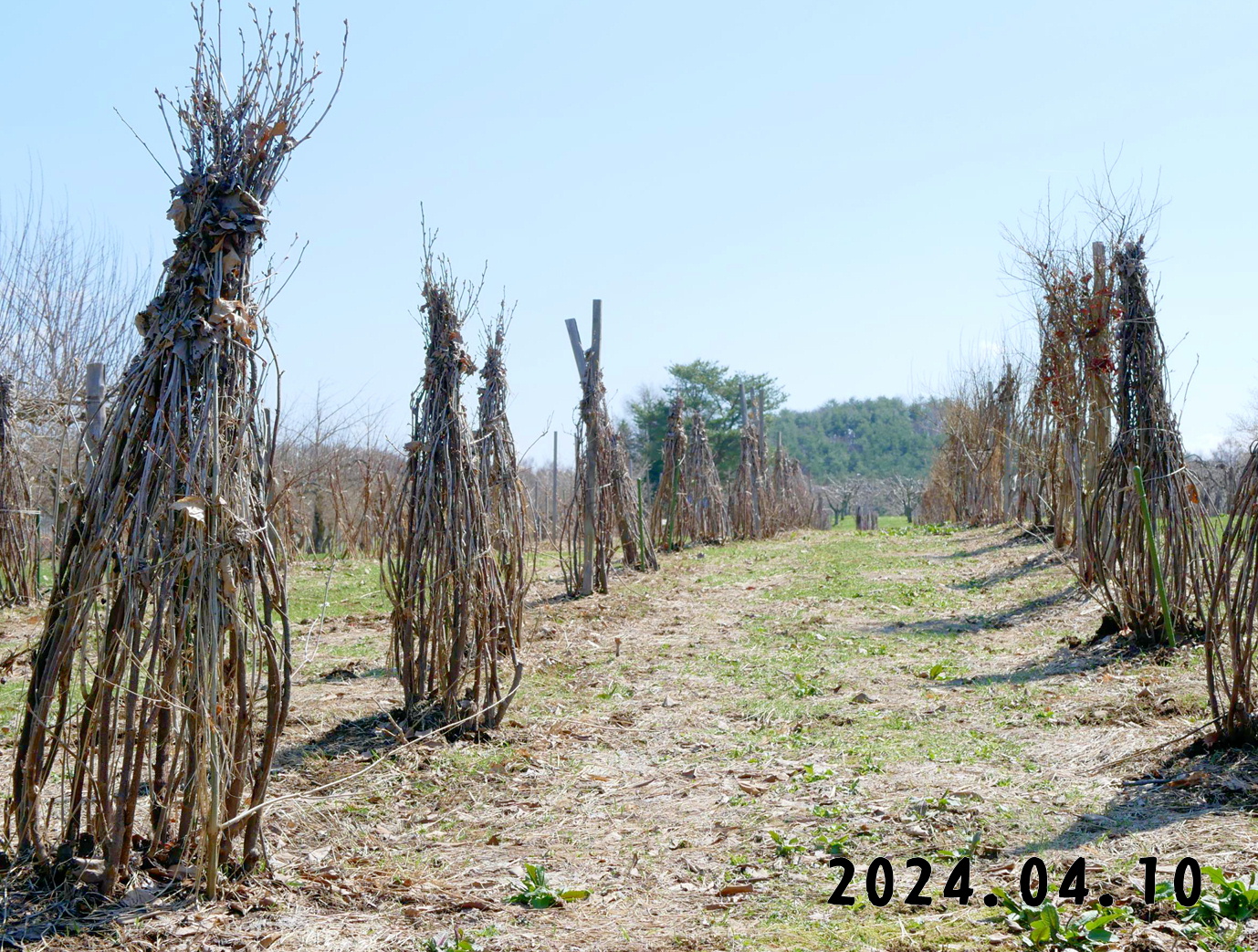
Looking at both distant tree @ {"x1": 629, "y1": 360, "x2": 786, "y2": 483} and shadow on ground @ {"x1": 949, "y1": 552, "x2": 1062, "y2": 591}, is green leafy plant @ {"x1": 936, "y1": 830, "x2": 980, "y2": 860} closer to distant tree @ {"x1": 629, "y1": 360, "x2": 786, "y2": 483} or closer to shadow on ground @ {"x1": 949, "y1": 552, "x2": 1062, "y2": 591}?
shadow on ground @ {"x1": 949, "y1": 552, "x2": 1062, "y2": 591}

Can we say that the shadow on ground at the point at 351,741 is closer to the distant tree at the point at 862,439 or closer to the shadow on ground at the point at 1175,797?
the shadow on ground at the point at 1175,797

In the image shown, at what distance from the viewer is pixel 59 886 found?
8.77 feet

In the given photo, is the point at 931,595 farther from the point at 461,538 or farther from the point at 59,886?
the point at 59,886

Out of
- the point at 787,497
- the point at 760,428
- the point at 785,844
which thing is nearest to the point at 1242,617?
the point at 785,844

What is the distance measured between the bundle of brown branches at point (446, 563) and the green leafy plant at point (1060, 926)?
2.68m

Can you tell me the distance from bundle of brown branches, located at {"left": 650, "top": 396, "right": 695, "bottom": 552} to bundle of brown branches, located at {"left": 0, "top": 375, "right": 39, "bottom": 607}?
8127 mm

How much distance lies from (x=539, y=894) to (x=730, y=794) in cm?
119

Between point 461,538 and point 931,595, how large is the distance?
236 inches

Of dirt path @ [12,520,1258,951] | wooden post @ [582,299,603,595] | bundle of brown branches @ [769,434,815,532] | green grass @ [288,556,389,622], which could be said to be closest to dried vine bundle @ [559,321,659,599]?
wooden post @ [582,299,603,595]

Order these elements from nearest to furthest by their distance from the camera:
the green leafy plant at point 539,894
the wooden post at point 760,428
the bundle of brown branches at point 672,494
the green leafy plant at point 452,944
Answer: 1. the green leafy plant at point 452,944
2. the green leafy plant at point 539,894
3. the bundle of brown branches at point 672,494
4. the wooden post at point 760,428

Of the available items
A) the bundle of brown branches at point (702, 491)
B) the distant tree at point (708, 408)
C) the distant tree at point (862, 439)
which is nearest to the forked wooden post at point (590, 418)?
the bundle of brown branches at point (702, 491)

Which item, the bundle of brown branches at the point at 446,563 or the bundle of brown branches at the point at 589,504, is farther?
the bundle of brown branches at the point at 589,504

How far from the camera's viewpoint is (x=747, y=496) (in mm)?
17016

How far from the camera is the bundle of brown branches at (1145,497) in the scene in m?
5.79
